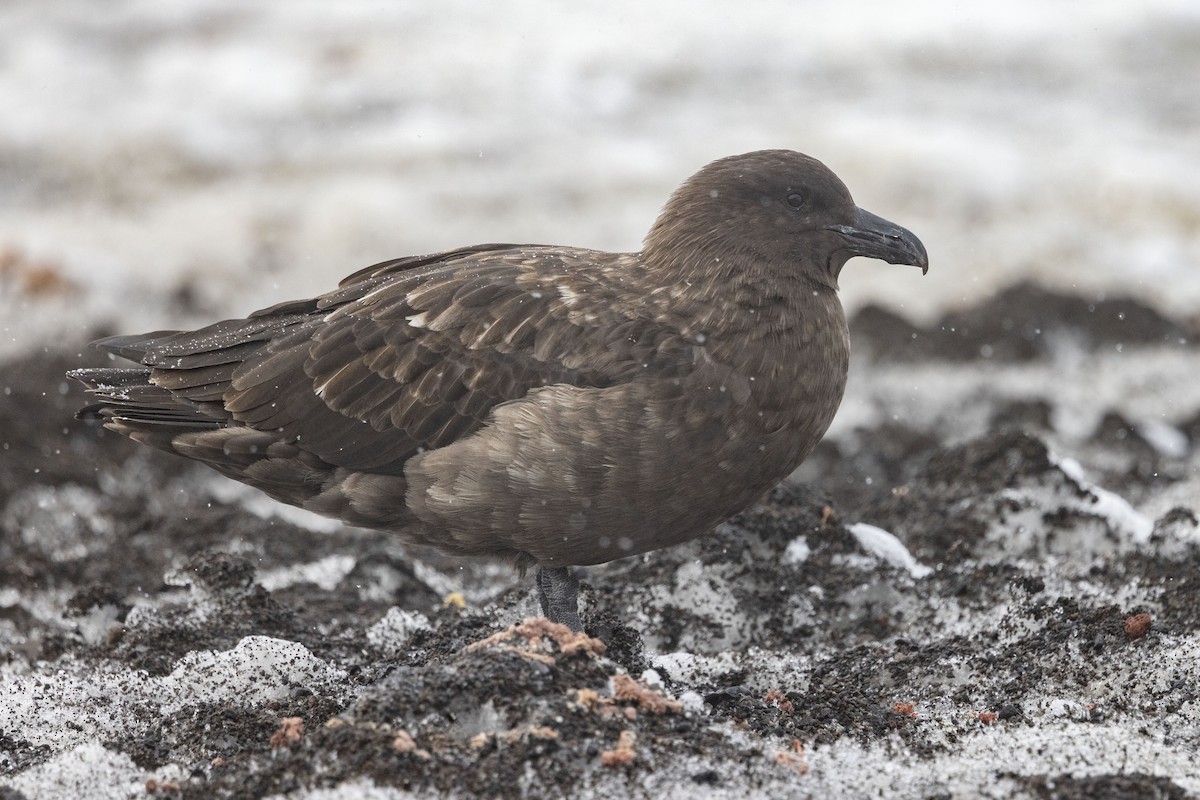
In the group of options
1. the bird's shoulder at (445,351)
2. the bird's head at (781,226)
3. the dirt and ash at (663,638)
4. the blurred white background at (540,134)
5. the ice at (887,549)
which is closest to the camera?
the dirt and ash at (663,638)

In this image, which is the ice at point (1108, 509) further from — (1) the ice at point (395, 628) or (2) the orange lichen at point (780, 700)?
(1) the ice at point (395, 628)

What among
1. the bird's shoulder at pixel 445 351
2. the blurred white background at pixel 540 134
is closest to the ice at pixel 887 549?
the bird's shoulder at pixel 445 351

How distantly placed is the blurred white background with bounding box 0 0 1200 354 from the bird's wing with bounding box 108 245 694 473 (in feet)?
17.1

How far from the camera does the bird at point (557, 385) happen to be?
4598 mm

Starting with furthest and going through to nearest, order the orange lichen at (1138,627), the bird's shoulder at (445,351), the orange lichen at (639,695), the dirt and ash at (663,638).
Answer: the orange lichen at (1138,627), the bird's shoulder at (445,351), the orange lichen at (639,695), the dirt and ash at (663,638)

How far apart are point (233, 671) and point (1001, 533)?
11.0 feet

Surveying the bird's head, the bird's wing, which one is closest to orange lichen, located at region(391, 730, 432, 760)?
the bird's wing

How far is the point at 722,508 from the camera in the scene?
472 cm

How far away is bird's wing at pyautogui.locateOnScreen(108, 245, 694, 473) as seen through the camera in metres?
4.76

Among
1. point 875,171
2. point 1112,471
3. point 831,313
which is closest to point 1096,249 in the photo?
point 875,171

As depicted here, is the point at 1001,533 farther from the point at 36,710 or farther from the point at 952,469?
the point at 36,710

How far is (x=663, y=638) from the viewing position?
5.51 meters

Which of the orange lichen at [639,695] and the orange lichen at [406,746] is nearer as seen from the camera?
the orange lichen at [406,746]

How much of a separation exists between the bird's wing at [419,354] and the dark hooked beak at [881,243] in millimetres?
822
